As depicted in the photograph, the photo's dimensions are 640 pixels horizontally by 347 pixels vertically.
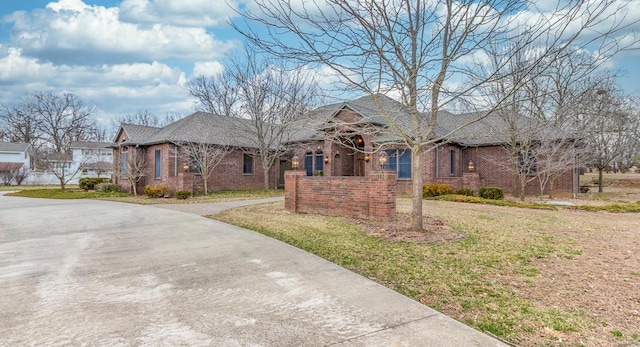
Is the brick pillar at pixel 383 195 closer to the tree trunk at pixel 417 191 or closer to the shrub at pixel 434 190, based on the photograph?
the tree trunk at pixel 417 191

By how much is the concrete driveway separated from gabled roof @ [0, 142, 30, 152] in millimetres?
49828

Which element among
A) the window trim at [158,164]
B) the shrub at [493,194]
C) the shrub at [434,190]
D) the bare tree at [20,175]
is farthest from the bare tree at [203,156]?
the bare tree at [20,175]

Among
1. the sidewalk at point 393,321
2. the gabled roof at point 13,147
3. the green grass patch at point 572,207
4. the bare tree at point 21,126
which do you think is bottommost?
the sidewalk at point 393,321

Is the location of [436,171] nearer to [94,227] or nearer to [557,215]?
[557,215]

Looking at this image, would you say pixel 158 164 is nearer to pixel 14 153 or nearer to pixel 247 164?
pixel 247 164

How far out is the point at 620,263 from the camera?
16.7 ft

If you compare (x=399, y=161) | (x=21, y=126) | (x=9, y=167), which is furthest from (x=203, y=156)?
(x=21, y=126)

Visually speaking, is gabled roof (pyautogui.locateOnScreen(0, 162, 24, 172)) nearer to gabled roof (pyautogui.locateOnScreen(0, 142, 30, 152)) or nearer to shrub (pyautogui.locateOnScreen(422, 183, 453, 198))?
gabled roof (pyautogui.locateOnScreen(0, 142, 30, 152))

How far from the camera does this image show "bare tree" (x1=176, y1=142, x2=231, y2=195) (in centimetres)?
1853

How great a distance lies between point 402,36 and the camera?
677cm

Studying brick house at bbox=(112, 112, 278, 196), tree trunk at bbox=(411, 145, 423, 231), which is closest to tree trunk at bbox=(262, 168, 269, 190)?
brick house at bbox=(112, 112, 278, 196)

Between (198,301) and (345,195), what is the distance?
6.54 m

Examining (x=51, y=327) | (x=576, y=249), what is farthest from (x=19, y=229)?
(x=576, y=249)

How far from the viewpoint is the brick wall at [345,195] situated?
870 centimetres
